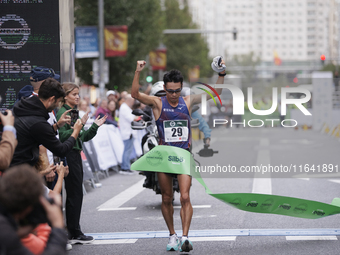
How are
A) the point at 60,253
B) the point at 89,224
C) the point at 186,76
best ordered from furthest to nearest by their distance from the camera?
1. the point at 186,76
2. the point at 89,224
3. the point at 60,253

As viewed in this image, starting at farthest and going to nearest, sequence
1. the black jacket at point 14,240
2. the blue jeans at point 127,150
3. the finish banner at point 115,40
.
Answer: the finish banner at point 115,40 < the blue jeans at point 127,150 < the black jacket at point 14,240

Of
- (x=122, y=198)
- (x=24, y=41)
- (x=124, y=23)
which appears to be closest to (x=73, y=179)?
(x=24, y=41)

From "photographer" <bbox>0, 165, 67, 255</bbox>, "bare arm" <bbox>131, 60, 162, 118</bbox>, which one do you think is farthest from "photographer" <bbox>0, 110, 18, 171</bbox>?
"bare arm" <bbox>131, 60, 162, 118</bbox>

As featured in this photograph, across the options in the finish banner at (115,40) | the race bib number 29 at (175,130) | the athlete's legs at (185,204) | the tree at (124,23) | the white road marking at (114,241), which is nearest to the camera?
the athlete's legs at (185,204)

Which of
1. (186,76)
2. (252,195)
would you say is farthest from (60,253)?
(186,76)

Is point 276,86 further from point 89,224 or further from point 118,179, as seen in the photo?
point 118,179

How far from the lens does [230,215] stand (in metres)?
8.84

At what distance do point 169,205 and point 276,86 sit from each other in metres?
2.01

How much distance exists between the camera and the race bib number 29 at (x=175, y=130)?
6.86m

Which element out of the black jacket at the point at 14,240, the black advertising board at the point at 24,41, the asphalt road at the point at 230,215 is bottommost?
the asphalt road at the point at 230,215

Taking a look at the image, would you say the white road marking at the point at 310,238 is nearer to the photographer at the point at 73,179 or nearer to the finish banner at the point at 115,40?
the photographer at the point at 73,179

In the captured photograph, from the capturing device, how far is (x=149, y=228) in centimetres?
801

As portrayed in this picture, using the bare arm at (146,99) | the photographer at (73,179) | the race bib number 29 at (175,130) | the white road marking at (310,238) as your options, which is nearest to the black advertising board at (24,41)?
the photographer at (73,179)

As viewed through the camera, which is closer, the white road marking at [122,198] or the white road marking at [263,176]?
the white road marking at [263,176]
